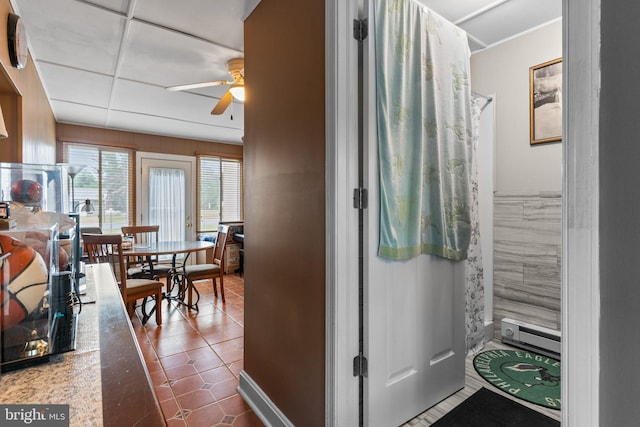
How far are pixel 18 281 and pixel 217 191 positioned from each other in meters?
5.61

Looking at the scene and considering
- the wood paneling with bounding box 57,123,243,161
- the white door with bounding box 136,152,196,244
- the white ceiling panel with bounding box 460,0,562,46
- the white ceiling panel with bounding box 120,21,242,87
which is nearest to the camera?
the white ceiling panel with bounding box 460,0,562,46

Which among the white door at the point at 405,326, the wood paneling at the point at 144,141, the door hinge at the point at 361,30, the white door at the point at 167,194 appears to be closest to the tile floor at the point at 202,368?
the white door at the point at 405,326

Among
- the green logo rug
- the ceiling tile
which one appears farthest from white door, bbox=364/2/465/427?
the ceiling tile

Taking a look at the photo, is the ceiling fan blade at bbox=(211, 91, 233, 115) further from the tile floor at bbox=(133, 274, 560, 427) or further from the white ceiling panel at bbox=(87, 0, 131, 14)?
the tile floor at bbox=(133, 274, 560, 427)

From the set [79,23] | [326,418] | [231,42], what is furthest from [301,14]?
[326,418]

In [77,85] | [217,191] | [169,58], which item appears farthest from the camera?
[217,191]

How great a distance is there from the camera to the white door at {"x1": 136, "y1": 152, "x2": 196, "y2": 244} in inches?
210

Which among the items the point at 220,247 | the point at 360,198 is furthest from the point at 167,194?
the point at 360,198

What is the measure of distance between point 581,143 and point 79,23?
9.61ft

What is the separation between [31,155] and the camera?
8.77 ft

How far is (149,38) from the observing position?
7.79 feet

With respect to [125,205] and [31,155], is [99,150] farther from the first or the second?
[31,155]

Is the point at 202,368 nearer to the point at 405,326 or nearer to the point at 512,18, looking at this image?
the point at 405,326

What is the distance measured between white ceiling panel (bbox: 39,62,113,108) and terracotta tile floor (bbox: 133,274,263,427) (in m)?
2.53
